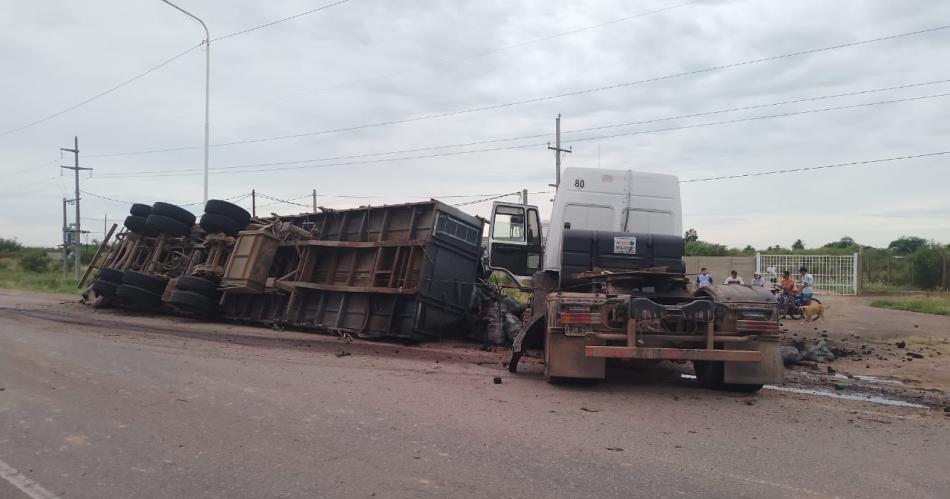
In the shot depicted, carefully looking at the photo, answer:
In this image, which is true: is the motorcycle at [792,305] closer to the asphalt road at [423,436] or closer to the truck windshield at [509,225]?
the truck windshield at [509,225]

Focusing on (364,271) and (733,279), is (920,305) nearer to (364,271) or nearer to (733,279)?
(733,279)

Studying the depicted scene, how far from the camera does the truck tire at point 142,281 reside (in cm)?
1612

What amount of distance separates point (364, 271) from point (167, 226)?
24.4ft

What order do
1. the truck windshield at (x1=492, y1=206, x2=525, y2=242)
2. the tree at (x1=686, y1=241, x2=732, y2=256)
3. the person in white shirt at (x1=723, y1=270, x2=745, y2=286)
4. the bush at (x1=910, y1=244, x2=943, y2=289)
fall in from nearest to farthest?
the person in white shirt at (x1=723, y1=270, x2=745, y2=286)
the truck windshield at (x1=492, y1=206, x2=525, y2=242)
the bush at (x1=910, y1=244, x2=943, y2=289)
the tree at (x1=686, y1=241, x2=732, y2=256)

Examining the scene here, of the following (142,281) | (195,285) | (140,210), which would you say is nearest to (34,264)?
(140,210)

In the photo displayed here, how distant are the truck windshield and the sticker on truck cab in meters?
6.12

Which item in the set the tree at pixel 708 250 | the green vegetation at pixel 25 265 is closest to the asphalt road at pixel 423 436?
the tree at pixel 708 250

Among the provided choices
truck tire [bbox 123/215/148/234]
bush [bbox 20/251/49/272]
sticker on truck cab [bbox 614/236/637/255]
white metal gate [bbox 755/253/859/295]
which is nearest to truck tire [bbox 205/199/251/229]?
truck tire [bbox 123/215/148/234]

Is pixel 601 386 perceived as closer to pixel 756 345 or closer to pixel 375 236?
pixel 756 345

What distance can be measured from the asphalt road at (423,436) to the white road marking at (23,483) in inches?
0.8

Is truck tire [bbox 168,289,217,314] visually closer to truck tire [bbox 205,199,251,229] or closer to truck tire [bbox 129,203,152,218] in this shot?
truck tire [bbox 205,199,251,229]

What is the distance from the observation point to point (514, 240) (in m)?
14.6

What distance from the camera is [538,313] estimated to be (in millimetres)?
8203

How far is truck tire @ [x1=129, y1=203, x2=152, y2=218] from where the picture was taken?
18.1 metres
